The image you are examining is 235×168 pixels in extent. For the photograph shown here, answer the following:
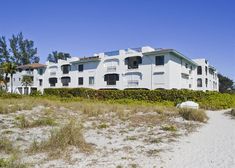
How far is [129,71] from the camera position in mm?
40688

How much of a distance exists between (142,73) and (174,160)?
106 ft

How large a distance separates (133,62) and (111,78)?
5614mm

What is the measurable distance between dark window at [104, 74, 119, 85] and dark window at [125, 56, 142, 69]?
3180 mm

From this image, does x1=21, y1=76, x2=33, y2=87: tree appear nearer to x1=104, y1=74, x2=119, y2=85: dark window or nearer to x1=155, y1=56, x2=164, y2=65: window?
x1=104, y1=74, x2=119, y2=85: dark window

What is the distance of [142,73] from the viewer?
38.9 m

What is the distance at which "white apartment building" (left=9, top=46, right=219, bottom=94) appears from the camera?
37.1 m

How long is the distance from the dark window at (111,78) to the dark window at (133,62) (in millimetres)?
3180

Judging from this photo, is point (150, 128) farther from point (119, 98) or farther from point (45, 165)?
point (119, 98)

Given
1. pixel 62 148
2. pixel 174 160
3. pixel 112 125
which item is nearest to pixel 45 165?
pixel 62 148

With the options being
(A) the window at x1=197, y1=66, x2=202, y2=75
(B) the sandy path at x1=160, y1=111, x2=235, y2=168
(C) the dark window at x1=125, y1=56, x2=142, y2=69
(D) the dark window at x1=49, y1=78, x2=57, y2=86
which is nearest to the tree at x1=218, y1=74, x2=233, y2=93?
(A) the window at x1=197, y1=66, x2=202, y2=75

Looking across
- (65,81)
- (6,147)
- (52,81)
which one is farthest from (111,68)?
(6,147)

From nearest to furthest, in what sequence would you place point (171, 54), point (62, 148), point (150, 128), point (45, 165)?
point (45, 165)
point (62, 148)
point (150, 128)
point (171, 54)

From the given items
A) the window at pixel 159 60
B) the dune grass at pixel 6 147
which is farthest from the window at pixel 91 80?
the dune grass at pixel 6 147

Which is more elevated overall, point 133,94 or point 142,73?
point 142,73
